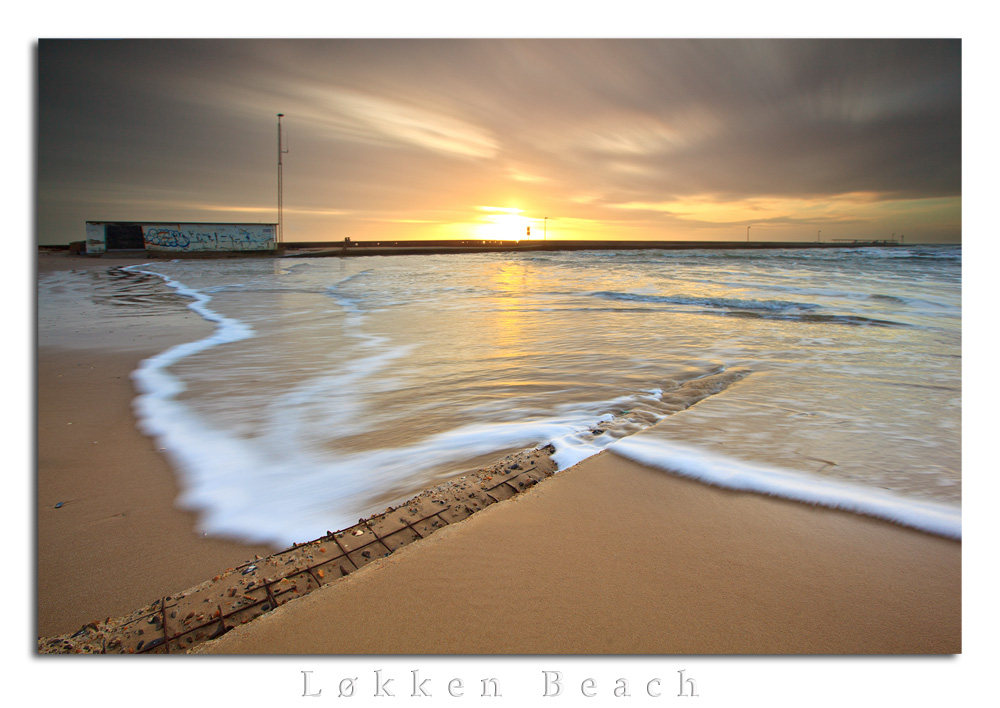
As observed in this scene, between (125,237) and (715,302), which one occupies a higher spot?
(125,237)

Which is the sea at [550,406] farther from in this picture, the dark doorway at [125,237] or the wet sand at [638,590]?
the dark doorway at [125,237]

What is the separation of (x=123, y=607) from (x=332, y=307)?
741cm

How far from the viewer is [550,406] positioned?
2.97 metres

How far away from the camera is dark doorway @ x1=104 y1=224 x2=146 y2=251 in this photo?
83.6 feet

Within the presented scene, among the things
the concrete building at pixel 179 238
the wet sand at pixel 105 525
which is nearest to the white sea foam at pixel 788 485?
the wet sand at pixel 105 525

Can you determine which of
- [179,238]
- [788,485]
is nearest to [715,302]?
[788,485]

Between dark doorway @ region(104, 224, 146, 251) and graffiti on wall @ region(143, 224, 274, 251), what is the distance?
42 centimetres

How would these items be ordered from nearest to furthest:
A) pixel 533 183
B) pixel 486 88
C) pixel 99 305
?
pixel 486 88
pixel 533 183
pixel 99 305

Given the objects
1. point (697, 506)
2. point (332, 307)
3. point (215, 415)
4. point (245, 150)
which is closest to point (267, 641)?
point (697, 506)

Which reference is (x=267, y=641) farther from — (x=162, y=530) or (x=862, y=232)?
(x=862, y=232)

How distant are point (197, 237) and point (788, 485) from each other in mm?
31619

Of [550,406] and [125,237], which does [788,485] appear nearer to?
Result: [550,406]

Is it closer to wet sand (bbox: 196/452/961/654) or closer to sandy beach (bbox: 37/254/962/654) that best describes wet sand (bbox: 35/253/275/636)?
sandy beach (bbox: 37/254/962/654)
